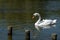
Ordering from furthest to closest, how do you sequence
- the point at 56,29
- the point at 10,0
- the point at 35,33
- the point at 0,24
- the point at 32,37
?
1. the point at 10,0
2. the point at 0,24
3. the point at 56,29
4. the point at 35,33
5. the point at 32,37

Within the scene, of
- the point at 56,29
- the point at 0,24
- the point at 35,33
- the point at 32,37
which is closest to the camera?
the point at 32,37

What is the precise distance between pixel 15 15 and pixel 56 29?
8793 mm

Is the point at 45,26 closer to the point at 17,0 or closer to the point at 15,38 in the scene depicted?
the point at 15,38

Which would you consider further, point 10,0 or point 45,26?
point 10,0

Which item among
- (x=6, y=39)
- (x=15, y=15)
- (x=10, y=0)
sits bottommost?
(x=6, y=39)

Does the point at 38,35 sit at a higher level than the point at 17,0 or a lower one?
lower

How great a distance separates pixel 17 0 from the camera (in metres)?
47.2

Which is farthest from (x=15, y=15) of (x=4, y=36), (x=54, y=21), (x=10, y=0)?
(x=10, y=0)

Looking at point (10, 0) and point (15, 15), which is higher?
point (10, 0)

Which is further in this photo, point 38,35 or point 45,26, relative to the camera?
point 45,26

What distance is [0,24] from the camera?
23.1 m

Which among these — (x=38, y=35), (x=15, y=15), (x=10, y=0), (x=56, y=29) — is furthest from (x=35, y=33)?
(x=10, y=0)

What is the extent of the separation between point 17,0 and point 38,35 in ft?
93.4

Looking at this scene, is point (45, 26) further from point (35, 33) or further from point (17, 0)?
point (17, 0)
